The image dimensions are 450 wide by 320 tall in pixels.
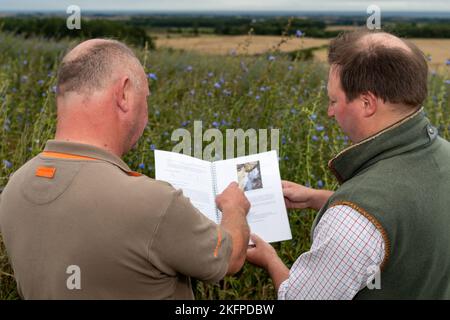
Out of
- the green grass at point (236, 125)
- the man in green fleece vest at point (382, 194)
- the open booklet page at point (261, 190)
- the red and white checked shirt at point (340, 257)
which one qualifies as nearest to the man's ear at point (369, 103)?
the man in green fleece vest at point (382, 194)

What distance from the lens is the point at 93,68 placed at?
1.49 m

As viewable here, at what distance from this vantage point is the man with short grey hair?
4.42ft

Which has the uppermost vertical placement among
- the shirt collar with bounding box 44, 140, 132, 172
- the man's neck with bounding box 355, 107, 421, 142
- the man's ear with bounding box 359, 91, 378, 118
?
the man's ear with bounding box 359, 91, 378, 118

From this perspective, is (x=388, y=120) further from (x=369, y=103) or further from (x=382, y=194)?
(x=382, y=194)

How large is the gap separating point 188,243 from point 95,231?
237 mm

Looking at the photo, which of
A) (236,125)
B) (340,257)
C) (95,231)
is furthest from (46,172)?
(236,125)

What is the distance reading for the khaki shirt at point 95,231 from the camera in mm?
1344

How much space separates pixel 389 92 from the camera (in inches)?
63.4

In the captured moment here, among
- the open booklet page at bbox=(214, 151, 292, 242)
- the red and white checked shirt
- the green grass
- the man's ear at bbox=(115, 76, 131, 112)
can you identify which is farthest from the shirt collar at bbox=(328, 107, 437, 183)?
the green grass

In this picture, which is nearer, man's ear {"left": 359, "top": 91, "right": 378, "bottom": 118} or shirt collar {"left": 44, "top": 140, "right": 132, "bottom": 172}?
shirt collar {"left": 44, "top": 140, "right": 132, "bottom": 172}

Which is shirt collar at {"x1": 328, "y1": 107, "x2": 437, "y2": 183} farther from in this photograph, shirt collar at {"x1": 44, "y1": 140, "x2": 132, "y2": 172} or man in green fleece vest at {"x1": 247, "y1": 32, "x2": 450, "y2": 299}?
shirt collar at {"x1": 44, "y1": 140, "x2": 132, "y2": 172}

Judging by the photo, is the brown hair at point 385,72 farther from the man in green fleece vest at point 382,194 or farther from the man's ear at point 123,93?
the man's ear at point 123,93
